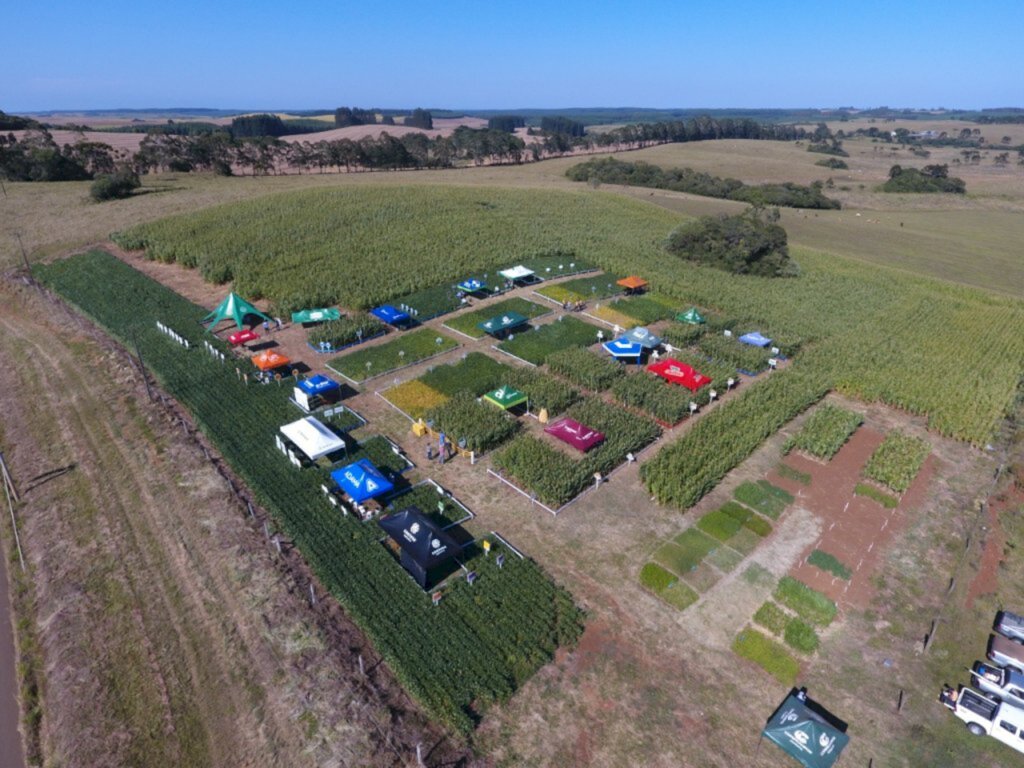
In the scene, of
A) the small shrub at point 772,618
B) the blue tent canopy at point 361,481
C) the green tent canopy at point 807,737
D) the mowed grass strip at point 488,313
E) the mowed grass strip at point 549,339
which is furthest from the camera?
the mowed grass strip at point 488,313

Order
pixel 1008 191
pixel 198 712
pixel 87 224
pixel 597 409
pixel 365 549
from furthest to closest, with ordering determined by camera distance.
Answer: pixel 1008 191, pixel 87 224, pixel 597 409, pixel 365 549, pixel 198 712

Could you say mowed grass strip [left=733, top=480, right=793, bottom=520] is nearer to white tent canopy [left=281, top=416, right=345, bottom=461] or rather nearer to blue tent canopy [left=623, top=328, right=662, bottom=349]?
blue tent canopy [left=623, top=328, right=662, bottom=349]

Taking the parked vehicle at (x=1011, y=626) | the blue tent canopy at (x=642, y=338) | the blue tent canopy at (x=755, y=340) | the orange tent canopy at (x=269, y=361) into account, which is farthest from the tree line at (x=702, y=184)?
the parked vehicle at (x=1011, y=626)

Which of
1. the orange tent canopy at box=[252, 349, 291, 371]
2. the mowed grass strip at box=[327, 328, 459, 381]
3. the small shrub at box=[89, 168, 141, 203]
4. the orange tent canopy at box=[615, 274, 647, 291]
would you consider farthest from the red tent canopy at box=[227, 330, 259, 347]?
the small shrub at box=[89, 168, 141, 203]

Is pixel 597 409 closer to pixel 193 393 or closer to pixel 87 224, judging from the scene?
pixel 193 393

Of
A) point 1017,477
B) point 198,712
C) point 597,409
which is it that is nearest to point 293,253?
point 597,409

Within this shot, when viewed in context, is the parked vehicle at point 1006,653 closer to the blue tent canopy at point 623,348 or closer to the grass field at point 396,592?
the grass field at point 396,592
